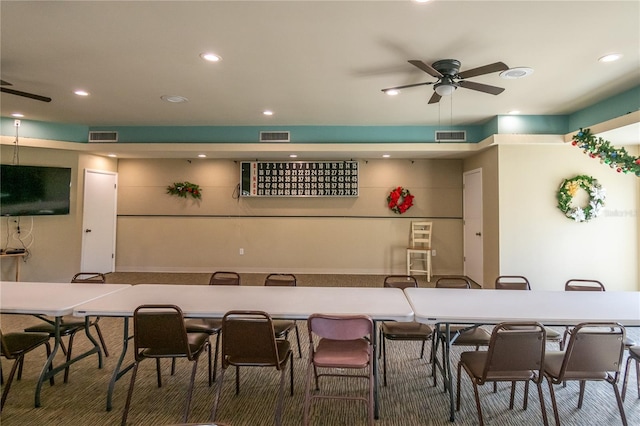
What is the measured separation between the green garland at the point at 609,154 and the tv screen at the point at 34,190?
8.08 meters

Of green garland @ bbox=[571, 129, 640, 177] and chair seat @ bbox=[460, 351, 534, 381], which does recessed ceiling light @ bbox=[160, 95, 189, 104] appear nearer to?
chair seat @ bbox=[460, 351, 534, 381]

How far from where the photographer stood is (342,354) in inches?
85.4

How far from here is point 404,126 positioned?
18.7 ft

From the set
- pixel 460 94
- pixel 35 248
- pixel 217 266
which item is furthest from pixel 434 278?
pixel 35 248

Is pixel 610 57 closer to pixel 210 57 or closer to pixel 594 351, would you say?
pixel 594 351

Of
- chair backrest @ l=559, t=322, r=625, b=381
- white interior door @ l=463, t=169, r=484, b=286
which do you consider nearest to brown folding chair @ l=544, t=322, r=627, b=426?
chair backrest @ l=559, t=322, r=625, b=381

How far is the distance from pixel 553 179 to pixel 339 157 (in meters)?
3.59

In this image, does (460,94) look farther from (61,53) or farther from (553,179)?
(61,53)

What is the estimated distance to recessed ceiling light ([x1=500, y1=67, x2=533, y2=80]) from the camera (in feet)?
10.9

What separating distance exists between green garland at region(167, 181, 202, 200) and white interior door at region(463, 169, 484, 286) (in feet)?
18.2

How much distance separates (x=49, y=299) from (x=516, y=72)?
15.8 feet

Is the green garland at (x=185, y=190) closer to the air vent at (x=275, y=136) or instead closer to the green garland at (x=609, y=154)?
the air vent at (x=275, y=136)

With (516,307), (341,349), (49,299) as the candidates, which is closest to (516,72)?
(516,307)

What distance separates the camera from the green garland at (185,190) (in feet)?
22.0
